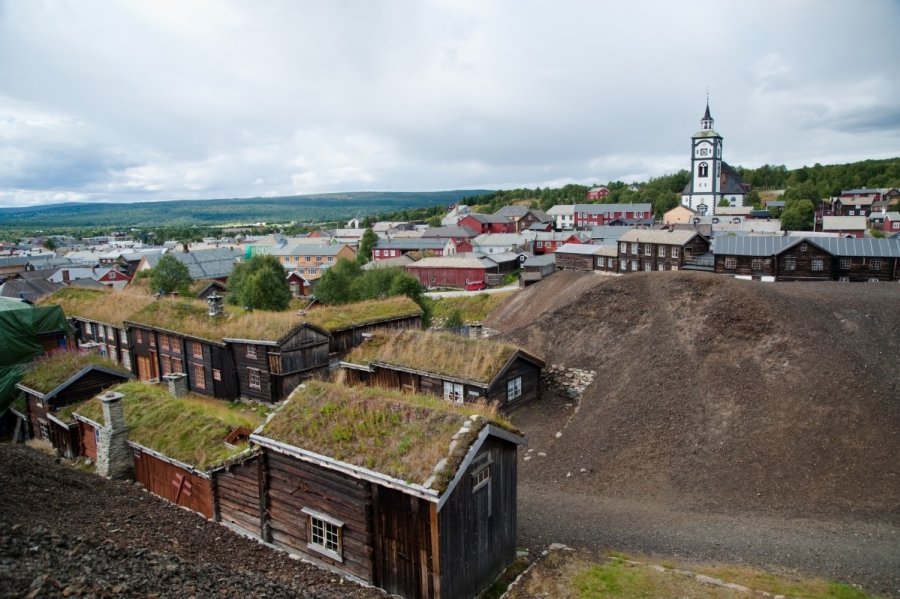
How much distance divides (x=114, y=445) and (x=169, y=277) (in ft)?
130

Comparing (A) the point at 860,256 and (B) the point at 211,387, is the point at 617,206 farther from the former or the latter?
(B) the point at 211,387

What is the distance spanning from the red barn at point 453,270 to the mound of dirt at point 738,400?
120ft

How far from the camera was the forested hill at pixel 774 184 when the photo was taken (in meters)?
113

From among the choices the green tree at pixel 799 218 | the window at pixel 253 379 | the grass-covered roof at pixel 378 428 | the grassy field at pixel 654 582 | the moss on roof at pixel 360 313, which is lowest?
the grassy field at pixel 654 582

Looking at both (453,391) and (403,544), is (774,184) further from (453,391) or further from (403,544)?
(403,544)

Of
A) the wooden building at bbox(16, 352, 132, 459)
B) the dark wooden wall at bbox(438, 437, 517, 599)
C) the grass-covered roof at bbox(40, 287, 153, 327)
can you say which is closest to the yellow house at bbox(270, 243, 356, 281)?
the grass-covered roof at bbox(40, 287, 153, 327)

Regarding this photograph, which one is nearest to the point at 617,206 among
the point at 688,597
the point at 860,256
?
the point at 860,256

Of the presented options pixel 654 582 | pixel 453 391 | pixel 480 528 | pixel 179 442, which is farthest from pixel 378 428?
pixel 453 391

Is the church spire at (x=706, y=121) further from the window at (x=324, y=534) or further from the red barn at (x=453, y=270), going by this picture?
the window at (x=324, y=534)

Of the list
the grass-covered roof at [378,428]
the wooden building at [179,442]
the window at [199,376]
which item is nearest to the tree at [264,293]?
the window at [199,376]

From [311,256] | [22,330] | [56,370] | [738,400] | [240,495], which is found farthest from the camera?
[311,256]

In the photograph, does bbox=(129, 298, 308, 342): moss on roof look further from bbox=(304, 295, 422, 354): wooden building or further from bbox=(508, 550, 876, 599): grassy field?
bbox=(508, 550, 876, 599): grassy field

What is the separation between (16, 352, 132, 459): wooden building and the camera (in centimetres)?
2130

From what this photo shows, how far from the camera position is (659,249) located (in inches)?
2015
